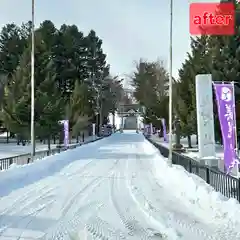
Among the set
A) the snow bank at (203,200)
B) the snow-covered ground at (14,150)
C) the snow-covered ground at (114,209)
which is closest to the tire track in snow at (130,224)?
the snow-covered ground at (114,209)

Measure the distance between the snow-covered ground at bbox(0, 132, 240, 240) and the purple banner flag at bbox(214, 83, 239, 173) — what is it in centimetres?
151

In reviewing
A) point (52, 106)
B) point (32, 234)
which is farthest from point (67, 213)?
point (52, 106)

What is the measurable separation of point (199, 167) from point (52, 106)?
28228mm

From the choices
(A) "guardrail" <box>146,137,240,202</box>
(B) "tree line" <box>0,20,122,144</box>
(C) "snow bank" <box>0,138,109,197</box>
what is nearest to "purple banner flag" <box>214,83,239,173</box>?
(A) "guardrail" <box>146,137,240,202</box>

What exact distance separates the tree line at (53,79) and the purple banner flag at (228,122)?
2723 cm

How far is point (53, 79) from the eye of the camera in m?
43.3

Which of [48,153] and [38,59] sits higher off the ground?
[38,59]

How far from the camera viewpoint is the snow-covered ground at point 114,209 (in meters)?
7.91

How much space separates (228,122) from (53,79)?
30306mm

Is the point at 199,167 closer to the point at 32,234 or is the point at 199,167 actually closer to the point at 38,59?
the point at 32,234

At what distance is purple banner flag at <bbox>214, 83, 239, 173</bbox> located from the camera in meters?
14.5

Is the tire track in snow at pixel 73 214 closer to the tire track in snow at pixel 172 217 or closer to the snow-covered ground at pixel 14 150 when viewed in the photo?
the tire track in snow at pixel 172 217

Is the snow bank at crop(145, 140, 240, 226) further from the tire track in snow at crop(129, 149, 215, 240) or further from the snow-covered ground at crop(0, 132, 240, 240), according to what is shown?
the tire track in snow at crop(129, 149, 215, 240)

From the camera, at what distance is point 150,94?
9081cm
